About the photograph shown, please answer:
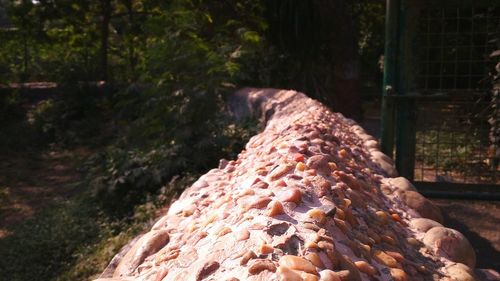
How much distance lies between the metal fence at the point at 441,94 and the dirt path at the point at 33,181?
4255 millimetres

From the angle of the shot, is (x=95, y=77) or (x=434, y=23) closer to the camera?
(x=434, y=23)

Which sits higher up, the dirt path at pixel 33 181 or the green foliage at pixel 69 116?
the green foliage at pixel 69 116

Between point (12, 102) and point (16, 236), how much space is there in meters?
8.28

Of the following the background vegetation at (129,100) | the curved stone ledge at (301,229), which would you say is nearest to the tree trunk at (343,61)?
the background vegetation at (129,100)

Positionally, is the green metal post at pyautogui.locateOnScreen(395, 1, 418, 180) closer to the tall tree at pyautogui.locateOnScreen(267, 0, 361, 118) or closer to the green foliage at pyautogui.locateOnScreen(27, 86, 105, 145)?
the tall tree at pyautogui.locateOnScreen(267, 0, 361, 118)

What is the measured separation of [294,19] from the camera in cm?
1002

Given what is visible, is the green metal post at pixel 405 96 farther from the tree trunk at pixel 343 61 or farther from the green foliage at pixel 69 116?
the green foliage at pixel 69 116

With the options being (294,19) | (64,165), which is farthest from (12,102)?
(294,19)

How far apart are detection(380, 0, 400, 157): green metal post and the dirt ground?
0.75 m

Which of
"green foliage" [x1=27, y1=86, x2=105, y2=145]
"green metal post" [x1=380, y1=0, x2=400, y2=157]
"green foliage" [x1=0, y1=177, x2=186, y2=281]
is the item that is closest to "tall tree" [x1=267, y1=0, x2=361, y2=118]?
"green foliage" [x1=0, y1=177, x2=186, y2=281]

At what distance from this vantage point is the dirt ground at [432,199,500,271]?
13.7ft

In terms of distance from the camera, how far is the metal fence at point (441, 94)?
454cm

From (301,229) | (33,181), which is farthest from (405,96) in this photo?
(33,181)

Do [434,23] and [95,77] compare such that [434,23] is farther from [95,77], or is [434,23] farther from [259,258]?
[95,77]
